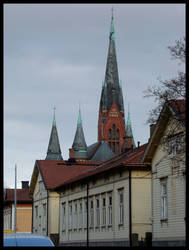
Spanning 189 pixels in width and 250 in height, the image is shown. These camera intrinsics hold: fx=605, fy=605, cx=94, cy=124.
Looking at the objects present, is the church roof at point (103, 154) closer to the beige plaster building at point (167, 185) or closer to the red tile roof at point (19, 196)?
the red tile roof at point (19, 196)

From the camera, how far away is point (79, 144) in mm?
133750

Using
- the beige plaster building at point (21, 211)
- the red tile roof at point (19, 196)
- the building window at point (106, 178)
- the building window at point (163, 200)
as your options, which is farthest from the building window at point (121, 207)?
the red tile roof at point (19, 196)

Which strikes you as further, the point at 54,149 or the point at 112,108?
the point at 112,108

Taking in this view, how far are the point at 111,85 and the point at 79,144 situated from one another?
70.5 ft

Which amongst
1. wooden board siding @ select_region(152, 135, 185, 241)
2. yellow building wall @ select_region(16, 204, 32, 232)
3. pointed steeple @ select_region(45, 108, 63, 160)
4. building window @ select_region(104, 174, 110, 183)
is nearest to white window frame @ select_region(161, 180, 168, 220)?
wooden board siding @ select_region(152, 135, 185, 241)

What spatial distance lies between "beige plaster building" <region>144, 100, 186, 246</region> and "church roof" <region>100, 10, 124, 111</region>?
116 m

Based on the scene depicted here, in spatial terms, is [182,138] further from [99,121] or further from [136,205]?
[99,121]

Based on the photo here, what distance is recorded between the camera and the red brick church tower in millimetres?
145363

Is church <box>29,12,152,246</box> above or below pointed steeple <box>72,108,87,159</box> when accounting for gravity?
below

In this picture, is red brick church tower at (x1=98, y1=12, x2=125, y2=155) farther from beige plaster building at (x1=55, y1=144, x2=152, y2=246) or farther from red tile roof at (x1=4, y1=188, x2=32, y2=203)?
beige plaster building at (x1=55, y1=144, x2=152, y2=246)

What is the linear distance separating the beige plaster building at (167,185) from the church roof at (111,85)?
11597 centimetres

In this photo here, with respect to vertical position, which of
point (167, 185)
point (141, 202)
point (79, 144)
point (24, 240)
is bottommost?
point (24, 240)

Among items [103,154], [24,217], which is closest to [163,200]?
[24,217]

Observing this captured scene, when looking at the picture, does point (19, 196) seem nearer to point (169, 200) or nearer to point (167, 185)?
point (167, 185)
